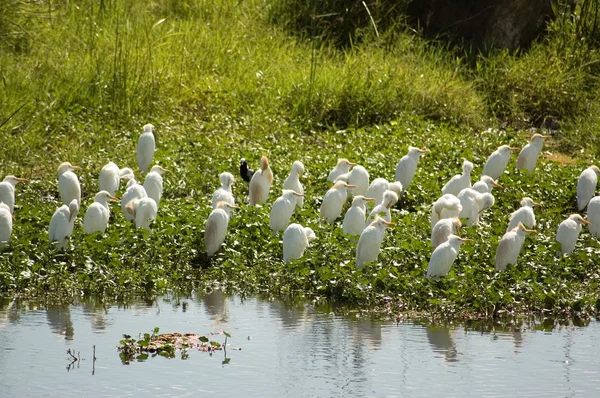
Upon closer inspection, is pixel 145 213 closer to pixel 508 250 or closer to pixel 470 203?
pixel 470 203

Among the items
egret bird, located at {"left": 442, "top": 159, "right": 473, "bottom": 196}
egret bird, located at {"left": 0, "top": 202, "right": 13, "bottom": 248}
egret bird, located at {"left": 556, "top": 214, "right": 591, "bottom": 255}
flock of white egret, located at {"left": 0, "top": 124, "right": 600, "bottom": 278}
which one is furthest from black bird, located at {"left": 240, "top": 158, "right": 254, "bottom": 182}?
egret bird, located at {"left": 556, "top": 214, "right": 591, "bottom": 255}

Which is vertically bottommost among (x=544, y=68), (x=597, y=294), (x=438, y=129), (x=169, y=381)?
(x=169, y=381)

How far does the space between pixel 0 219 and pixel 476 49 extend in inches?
356

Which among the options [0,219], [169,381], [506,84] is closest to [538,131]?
[506,84]

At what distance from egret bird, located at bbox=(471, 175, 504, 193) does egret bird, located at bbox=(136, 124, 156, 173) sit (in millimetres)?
3407

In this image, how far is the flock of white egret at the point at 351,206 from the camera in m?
8.52

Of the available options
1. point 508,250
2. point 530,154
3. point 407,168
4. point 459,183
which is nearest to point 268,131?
point 407,168

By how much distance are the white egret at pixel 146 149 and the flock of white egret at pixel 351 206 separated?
0.03ft

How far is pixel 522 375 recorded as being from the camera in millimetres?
6461

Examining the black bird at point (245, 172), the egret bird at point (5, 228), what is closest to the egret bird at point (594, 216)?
the black bird at point (245, 172)

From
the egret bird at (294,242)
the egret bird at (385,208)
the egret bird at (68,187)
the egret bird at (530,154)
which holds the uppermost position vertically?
the egret bird at (530,154)

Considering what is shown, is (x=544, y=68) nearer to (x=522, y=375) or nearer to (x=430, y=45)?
(x=430, y=45)

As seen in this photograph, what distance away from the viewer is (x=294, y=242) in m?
8.64

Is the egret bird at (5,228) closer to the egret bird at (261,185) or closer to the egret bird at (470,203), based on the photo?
the egret bird at (261,185)
